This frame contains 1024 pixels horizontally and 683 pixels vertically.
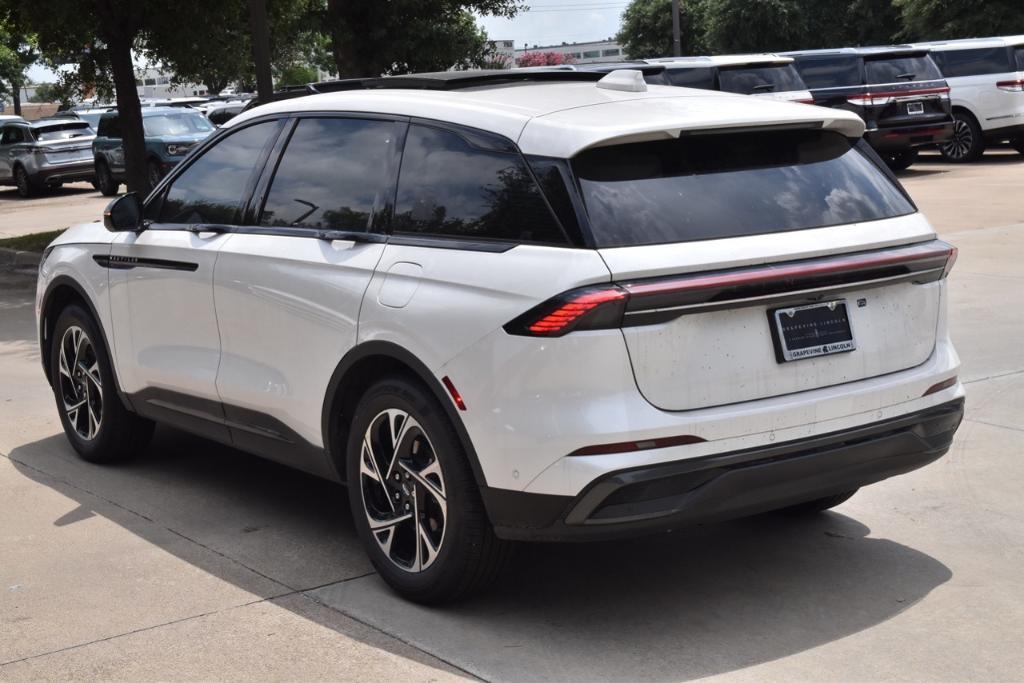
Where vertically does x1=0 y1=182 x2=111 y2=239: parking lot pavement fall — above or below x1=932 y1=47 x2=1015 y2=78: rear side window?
below

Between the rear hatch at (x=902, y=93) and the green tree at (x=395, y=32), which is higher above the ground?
the green tree at (x=395, y=32)

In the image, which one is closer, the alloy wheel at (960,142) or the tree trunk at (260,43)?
the tree trunk at (260,43)

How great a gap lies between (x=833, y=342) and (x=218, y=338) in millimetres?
2558

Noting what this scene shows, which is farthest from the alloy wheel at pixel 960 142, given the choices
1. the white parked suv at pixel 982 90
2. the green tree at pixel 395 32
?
the green tree at pixel 395 32

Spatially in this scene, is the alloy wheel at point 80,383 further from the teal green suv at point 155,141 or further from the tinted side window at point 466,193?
the teal green suv at point 155,141

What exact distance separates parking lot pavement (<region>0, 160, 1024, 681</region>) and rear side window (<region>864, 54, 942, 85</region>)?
16.1m

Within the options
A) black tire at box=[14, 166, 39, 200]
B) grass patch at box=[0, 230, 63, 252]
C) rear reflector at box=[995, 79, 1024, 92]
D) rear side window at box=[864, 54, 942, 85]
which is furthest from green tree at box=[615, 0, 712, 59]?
grass patch at box=[0, 230, 63, 252]

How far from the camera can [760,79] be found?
21.0 m

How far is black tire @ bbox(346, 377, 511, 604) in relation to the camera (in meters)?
4.54

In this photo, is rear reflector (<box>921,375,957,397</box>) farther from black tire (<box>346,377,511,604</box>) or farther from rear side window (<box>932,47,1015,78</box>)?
rear side window (<box>932,47,1015,78</box>)

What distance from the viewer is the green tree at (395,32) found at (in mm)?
19234

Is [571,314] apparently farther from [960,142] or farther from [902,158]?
[960,142]

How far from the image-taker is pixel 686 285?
166 inches

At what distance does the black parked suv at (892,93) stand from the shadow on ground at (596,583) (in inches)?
673
